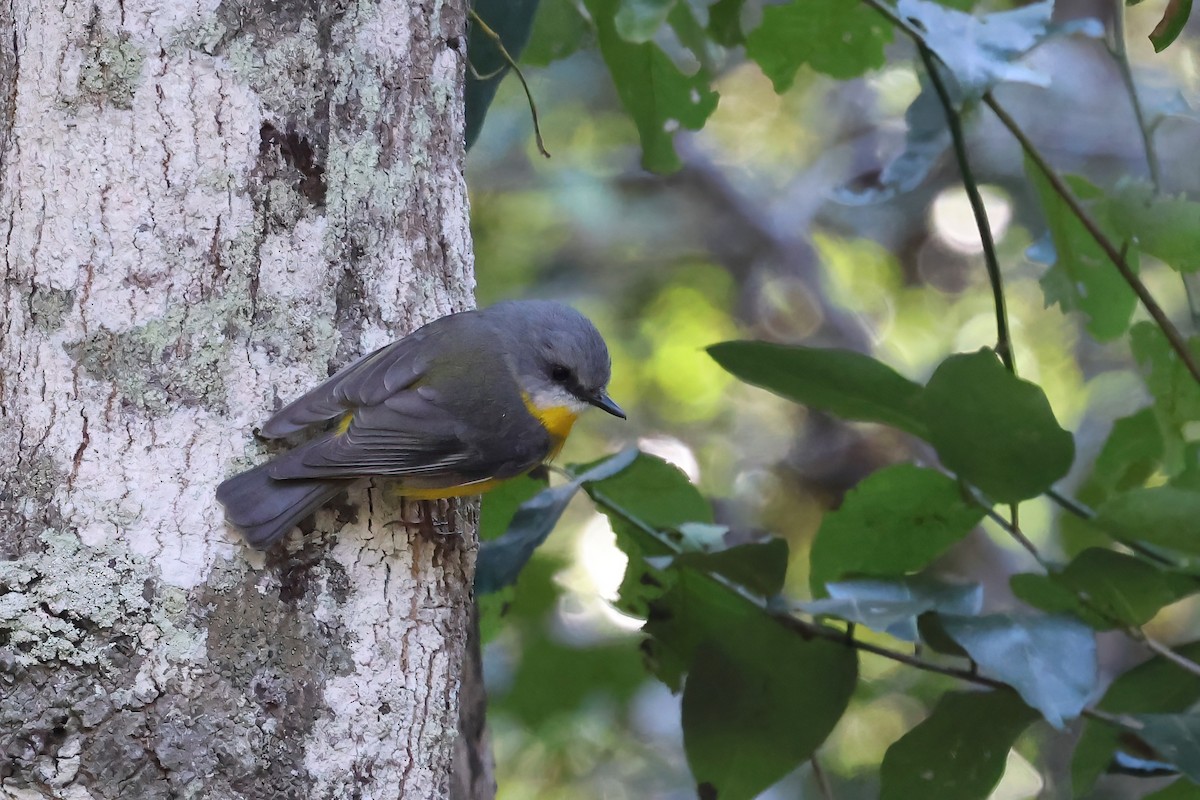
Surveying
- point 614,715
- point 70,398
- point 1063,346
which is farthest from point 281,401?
point 1063,346

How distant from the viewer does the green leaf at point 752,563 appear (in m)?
2.13

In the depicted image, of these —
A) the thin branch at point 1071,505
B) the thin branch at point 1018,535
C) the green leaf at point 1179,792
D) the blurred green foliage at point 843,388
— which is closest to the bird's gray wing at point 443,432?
the blurred green foliage at point 843,388

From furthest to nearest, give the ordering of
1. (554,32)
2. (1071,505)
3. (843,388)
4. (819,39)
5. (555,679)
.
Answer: (555,679), (554,32), (819,39), (1071,505), (843,388)

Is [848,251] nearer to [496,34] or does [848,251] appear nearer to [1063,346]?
[1063,346]

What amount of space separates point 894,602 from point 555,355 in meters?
0.93

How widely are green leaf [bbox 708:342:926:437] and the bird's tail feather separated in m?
0.77

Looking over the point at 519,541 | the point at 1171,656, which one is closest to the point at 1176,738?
the point at 1171,656

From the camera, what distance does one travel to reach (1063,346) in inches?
253

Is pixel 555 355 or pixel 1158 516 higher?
pixel 555 355

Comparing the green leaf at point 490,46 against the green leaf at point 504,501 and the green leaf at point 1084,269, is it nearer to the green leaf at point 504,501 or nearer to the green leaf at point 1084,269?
the green leaf at point 504,501

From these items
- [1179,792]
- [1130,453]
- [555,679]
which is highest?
[1130,453]

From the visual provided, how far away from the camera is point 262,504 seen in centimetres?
175

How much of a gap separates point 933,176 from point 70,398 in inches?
187

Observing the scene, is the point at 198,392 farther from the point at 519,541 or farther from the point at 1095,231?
the point at 1095,231
